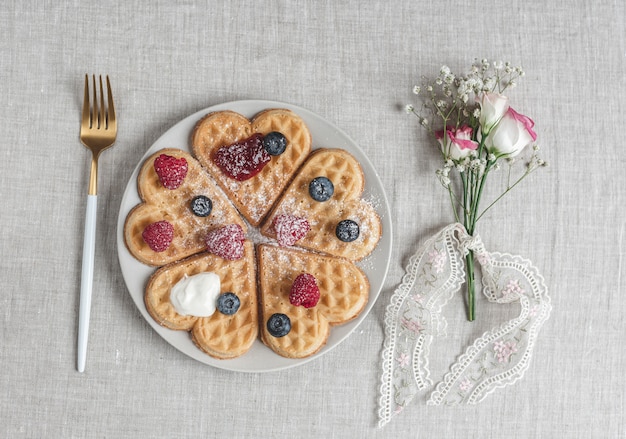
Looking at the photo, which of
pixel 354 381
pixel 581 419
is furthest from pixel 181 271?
pixel 581 419

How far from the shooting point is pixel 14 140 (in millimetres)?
2475

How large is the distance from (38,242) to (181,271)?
1.99ft

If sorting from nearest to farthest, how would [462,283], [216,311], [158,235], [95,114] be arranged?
[158,235] → [216,311] → [95,114] → [462,283]

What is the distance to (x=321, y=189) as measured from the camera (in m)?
2.34

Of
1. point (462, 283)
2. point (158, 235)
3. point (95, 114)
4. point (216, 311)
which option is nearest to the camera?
point (158, 235)

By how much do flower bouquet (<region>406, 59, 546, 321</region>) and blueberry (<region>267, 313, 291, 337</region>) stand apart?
0.79 metres

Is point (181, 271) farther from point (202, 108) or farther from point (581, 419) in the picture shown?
point (581, 419)

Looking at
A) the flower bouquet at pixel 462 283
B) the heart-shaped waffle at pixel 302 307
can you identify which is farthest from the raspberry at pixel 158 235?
the flower bouquet at pixel 462 283

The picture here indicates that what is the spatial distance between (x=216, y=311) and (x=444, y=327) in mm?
925

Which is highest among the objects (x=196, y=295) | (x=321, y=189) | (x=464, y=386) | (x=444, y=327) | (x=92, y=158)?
(x=92, y=158)

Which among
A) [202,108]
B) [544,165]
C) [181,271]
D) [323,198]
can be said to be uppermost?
[202,108]

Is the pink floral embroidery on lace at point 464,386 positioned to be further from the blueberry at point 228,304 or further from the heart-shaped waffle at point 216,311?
the blueberry at point 228,304

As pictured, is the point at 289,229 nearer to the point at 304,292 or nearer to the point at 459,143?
the point at 304,292

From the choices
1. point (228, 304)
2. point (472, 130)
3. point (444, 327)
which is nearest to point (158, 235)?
point (228, 304)
